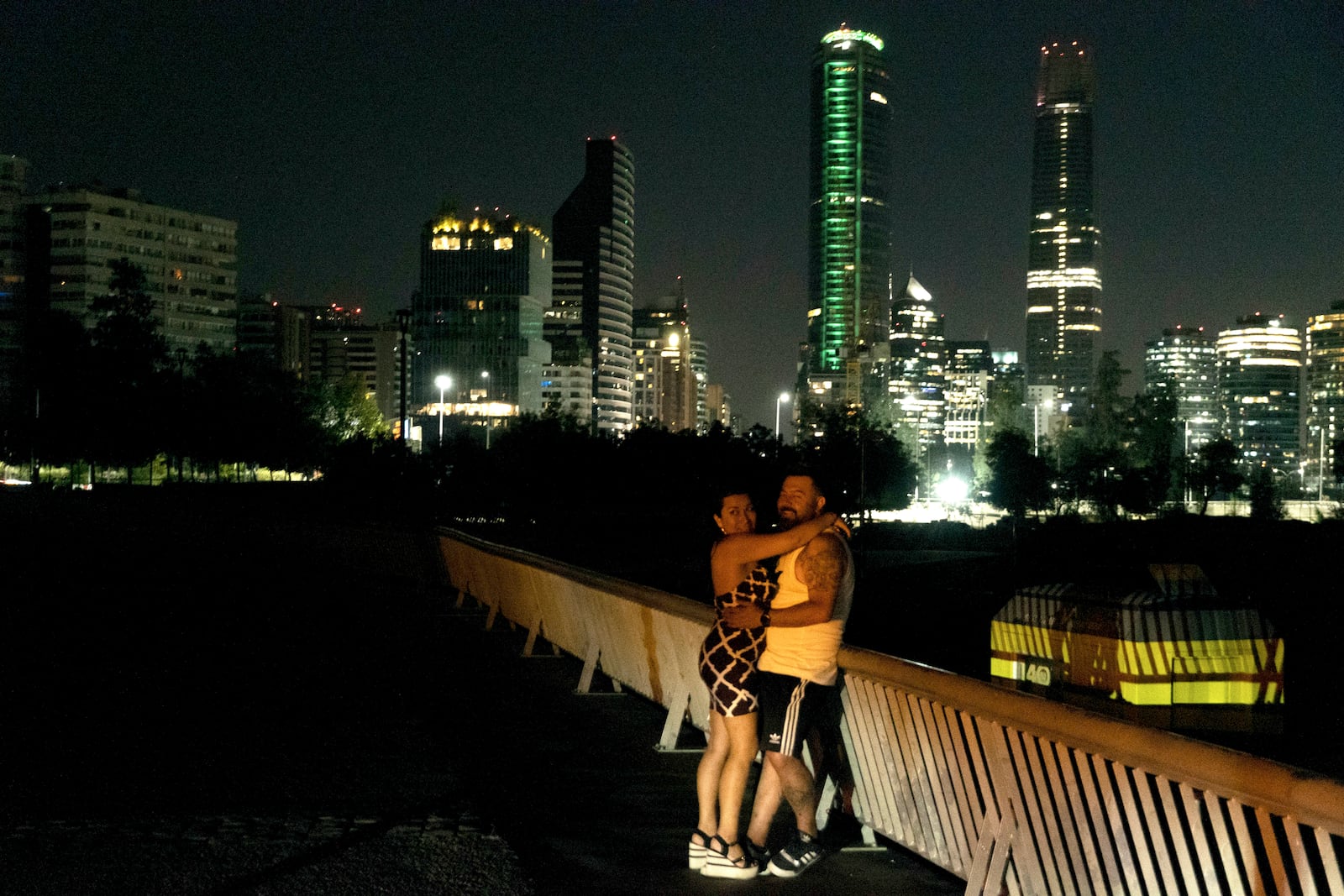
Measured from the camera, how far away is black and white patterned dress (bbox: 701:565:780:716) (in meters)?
7.14

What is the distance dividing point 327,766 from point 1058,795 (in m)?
5.64

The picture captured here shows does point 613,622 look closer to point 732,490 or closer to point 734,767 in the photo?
point 732,490

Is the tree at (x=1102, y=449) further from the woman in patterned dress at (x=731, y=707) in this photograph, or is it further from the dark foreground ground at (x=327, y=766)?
the woman in patterned dress at (x=731, y=707)

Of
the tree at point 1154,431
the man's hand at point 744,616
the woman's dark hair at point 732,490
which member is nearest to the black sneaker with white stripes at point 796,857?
the man's hand at point 744,616

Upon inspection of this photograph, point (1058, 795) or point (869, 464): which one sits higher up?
point (869, 464)

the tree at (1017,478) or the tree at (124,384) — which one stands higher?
the tree at (124,384)

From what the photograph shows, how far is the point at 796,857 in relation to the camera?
7156 millimetres

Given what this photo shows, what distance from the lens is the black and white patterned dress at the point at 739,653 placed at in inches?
281

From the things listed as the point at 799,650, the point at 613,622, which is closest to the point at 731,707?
the point at 799,650

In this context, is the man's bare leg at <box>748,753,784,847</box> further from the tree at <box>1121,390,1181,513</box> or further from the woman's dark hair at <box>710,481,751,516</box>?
the tree at <box>1121,390,1181,513</box>

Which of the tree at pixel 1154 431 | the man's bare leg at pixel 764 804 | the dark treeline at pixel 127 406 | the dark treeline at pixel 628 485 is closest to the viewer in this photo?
the man's bare leg at pixel 764 804

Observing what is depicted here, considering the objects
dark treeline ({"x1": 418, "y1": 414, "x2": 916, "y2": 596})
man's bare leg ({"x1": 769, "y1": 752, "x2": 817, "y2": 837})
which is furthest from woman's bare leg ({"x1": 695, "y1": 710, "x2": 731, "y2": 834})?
dark treeline ({"x1": 418, "y1": 414, "x2": 916, "y2": 596})

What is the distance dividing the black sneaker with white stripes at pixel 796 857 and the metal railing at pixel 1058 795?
1.80 feet

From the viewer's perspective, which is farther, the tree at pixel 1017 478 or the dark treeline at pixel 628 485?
the tree at pixel 1017 478
